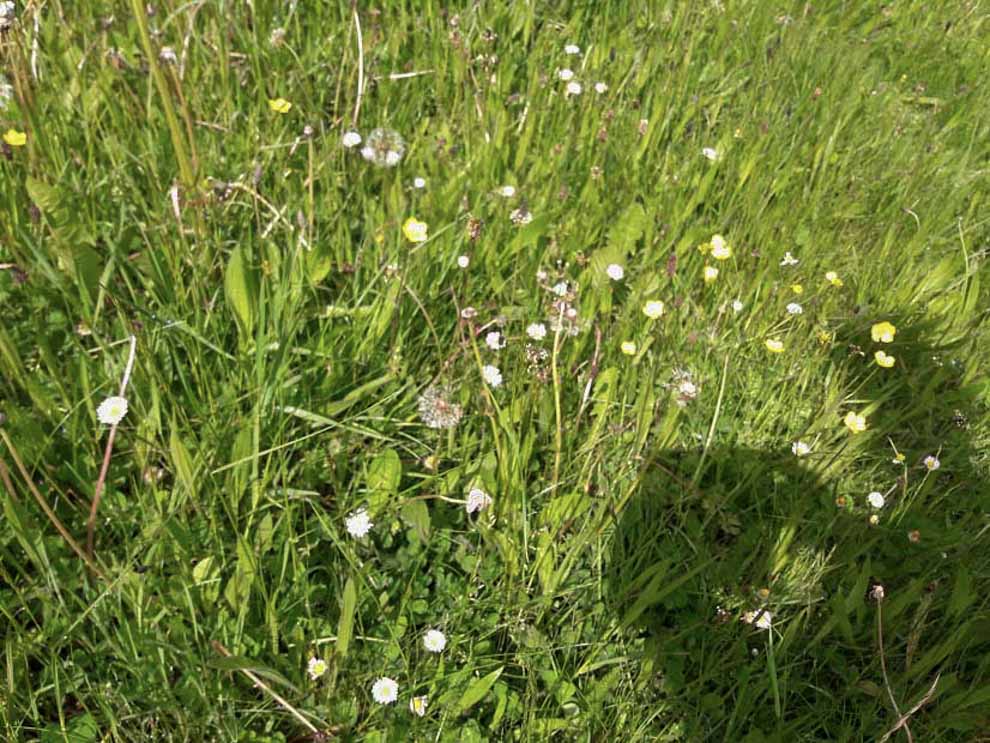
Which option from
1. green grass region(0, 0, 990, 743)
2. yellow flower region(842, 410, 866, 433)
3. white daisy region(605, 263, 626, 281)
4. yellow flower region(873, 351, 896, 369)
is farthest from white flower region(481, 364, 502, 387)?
yellow flower region(873, 351, 896, 369)

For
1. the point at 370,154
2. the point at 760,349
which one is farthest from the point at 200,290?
the point at 760,349

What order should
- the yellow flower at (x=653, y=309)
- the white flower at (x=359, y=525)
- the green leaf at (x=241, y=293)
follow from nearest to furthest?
the white flower at (x=359, y=525) → the green leaf at (x=241, y=293) → the yellow flower at (x=653, y=309)

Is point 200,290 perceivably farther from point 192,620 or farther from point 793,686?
point 793,686

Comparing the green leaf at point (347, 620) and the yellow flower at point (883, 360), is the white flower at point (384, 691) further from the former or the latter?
the yellow flower at point (883, 360)

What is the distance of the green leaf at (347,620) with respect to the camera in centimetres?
121

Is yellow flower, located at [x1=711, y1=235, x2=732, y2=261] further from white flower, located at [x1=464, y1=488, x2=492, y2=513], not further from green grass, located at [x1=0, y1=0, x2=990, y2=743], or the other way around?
white flower, located at [x1=464, y1=488, x2=492, y2=513]

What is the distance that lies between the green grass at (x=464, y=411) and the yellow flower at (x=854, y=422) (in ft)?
0.09

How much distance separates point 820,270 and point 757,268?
9.1 inches

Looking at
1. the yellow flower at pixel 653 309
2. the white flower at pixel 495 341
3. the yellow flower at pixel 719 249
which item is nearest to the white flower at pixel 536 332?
the white flower at pixel 495 341

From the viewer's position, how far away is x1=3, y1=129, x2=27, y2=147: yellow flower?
5.22 feet

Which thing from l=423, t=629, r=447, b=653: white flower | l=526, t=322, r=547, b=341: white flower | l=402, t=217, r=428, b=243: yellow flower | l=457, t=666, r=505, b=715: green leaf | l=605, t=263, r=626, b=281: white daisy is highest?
l=402, t=217, r=428, b=243: yellow flower

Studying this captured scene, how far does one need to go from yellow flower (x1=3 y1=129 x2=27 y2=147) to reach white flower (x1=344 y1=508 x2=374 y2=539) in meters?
1.09

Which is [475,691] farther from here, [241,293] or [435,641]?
[241,293]

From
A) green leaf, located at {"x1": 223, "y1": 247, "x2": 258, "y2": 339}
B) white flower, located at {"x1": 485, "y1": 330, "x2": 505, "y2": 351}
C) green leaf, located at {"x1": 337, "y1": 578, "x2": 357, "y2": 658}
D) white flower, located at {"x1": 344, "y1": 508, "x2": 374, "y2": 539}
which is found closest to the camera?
green leaf, located at {"x1": 337, "y1": 578, "x2": 357, "y2": 658}
